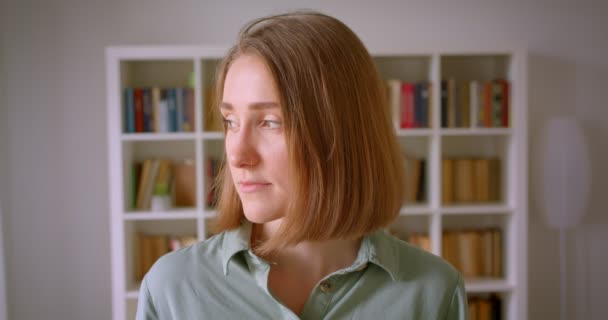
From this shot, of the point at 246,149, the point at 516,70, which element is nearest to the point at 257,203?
the point at 246,149

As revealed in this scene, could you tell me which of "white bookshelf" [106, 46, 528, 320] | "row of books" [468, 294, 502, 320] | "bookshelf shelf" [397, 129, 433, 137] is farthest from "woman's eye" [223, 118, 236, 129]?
"row of books" [468, 294, 502, 320]

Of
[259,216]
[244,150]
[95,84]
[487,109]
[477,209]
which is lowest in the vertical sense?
[477,209]

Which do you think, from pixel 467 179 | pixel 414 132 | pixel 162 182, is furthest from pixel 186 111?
pixel 467 179

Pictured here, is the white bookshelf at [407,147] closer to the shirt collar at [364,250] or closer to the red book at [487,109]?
the red book at [487,109]

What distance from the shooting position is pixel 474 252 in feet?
10.0

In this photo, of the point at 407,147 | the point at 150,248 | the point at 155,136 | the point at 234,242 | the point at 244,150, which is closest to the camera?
the point at 244,150

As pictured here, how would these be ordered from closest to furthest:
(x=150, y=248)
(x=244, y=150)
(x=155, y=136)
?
1. (x=244, y=150)
2. (x=155, y=136)
3. (x=150, y=248)

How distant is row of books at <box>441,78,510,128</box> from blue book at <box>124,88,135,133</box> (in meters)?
1.72

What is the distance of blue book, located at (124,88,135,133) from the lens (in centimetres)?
282

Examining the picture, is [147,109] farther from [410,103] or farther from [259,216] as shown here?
[259,216]

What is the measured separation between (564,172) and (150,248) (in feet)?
7.84

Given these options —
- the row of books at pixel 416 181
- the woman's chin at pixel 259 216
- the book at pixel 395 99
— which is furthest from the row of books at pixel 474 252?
the woman's chin at pixel 259 216

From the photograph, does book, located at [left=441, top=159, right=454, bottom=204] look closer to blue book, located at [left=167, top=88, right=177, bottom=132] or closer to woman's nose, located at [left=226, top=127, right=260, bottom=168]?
blue book, located at [left=167, top=88, right=177, bottom=132]

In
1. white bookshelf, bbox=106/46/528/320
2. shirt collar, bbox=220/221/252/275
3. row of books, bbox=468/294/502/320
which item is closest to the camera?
shirt collar, bbox=220/221/252/275
